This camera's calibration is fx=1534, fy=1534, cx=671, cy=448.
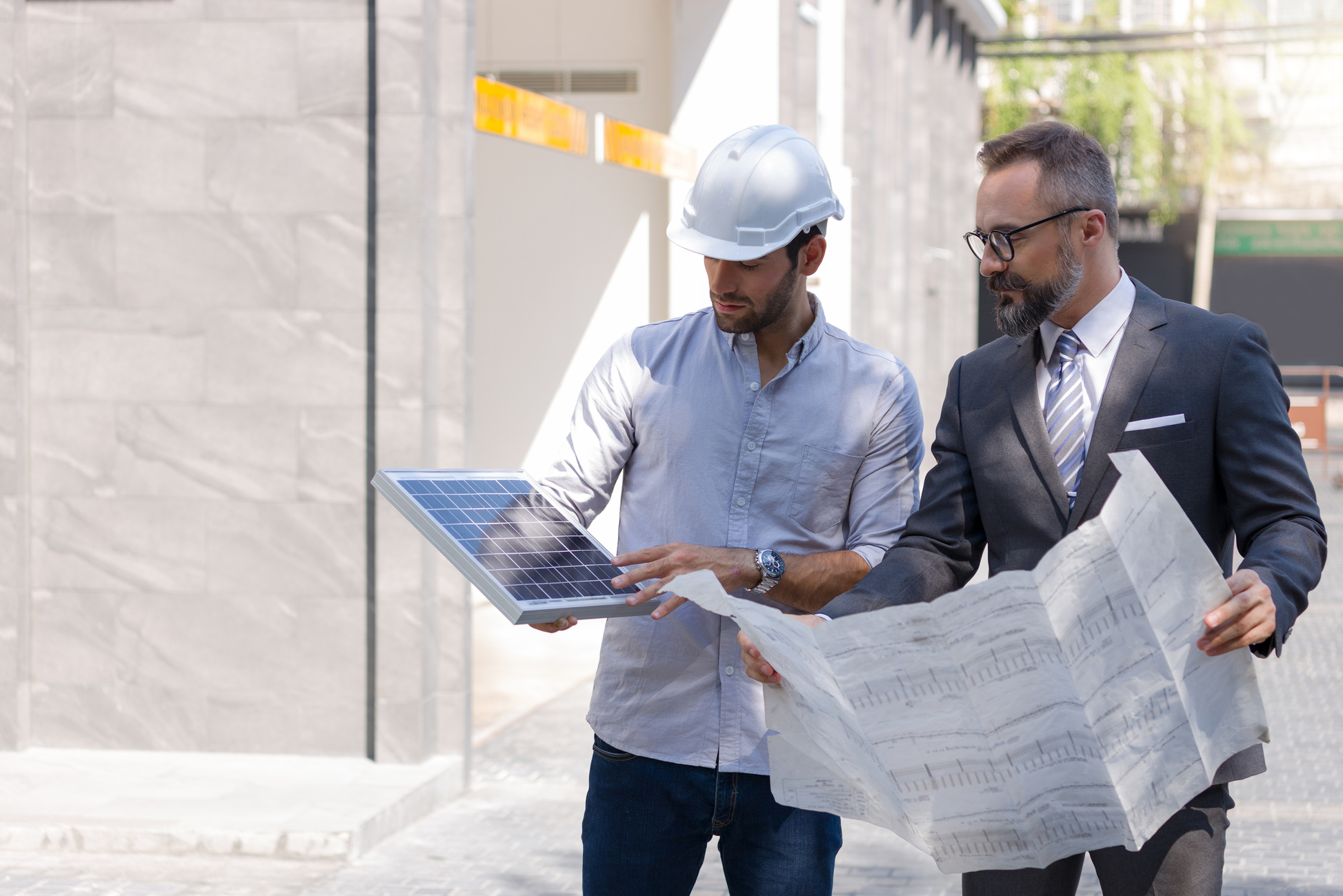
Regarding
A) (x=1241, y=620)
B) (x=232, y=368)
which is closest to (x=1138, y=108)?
(x=232, y=368)

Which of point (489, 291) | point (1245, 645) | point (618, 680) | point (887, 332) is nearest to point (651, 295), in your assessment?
point (489, 291)

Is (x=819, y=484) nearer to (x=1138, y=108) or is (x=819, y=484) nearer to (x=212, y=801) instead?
(x=212, y=801)

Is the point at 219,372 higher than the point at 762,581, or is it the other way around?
the point at 762,581

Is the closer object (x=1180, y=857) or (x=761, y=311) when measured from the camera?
(x=1180, y=857)

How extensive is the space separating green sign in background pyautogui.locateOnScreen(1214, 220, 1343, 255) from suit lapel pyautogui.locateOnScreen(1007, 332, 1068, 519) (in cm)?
4218

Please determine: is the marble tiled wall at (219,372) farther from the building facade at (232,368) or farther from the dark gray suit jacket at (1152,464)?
the dark gray suit jacket at (1152,464)

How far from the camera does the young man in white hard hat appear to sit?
9.22ft

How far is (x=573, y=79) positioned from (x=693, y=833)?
10.7 m

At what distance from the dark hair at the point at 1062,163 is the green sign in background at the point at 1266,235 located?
4219 cm

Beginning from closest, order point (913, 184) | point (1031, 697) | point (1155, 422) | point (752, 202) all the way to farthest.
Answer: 1. point (1031, 697)
2. point (1155, 422)
3. point (752, 202)
4. point (913, 184)

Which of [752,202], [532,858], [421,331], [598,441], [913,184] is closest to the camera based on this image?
[752,202]

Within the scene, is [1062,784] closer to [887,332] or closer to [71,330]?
[71,330]

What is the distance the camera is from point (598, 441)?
2.95m

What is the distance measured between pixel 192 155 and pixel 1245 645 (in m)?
5.40
